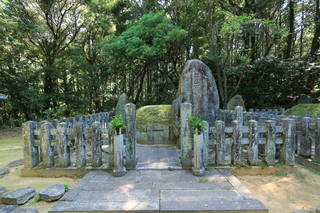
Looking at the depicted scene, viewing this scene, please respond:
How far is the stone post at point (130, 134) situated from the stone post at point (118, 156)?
0.58ft

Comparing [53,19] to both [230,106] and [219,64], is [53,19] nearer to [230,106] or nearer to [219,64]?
[219,64]

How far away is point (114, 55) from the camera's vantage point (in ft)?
33.3

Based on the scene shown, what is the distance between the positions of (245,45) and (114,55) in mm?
8808

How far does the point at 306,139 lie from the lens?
4020 millimetres

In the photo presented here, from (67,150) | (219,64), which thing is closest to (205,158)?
(67,150)

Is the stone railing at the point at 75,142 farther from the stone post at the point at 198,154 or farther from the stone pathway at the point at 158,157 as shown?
the stone post at the point at 198,154

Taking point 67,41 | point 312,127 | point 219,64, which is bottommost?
point 312,127

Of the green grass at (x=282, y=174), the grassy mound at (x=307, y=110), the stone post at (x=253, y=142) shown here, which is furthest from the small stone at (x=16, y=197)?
the grassy mound at (x=307, y=110)

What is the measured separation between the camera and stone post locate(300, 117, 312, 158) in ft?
13.1

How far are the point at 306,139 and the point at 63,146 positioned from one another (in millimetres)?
5307

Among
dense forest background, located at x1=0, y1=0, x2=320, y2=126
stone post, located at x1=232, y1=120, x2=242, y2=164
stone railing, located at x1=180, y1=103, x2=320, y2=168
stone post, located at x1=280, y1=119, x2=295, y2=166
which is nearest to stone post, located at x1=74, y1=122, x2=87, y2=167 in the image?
stone railing, located at x1=180, y1=103, x2=320, y2=168

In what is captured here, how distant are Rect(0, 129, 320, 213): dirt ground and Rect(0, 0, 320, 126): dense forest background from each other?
291 inches

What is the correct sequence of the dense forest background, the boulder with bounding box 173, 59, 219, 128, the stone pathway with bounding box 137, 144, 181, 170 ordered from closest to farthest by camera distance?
the stone pathway with bounding box 137, 144, 181, 170
the boulder with bounding box 173, 59, 219, 128
the dense forest background

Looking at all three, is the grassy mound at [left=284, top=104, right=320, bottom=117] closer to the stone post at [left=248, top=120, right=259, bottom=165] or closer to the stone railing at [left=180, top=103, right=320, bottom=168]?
the stone railing at [left=180, top=103, right=320, bottom=168]
